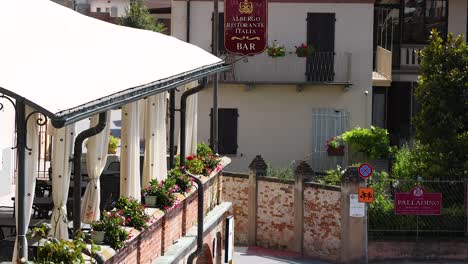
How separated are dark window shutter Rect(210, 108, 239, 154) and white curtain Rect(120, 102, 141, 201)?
64.5 feet

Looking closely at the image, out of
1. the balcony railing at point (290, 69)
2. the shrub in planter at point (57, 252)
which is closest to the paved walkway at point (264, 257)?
the balcony railing at point (290, 69)

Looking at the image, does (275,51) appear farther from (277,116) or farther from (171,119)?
(171,119)

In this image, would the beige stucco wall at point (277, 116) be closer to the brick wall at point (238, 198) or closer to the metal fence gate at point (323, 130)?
the metal fence gate at point (323, 130)

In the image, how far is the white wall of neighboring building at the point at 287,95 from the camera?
3344cm

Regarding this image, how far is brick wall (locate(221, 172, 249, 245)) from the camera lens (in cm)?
3133

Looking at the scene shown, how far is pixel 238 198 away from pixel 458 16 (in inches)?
442

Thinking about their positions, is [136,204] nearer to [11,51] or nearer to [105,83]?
[105,83]

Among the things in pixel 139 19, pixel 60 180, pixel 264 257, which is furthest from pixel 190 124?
pixel 139 19

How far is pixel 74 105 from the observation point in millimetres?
9711

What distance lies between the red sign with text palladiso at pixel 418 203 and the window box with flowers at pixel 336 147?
4762mm

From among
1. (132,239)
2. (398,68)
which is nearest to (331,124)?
(398,68)

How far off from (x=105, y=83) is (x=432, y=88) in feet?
63.1

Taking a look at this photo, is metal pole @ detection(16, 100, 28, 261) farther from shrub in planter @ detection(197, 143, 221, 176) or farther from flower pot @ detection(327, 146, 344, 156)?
flower pot @ detection(327, 146, 344, 156)

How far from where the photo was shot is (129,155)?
45.9 ft
